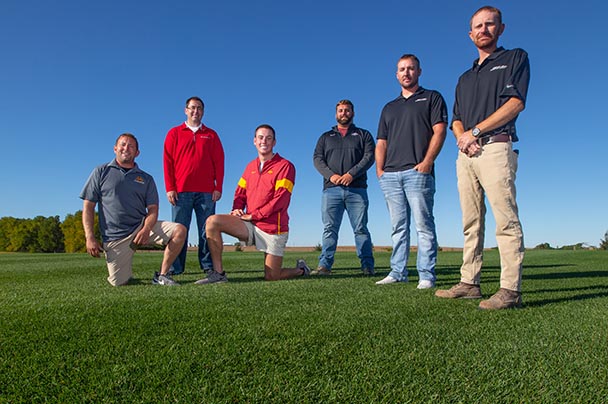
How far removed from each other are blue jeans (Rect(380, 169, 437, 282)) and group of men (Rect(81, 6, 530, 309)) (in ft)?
0.04

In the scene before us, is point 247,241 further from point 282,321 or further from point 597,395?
point 597,395

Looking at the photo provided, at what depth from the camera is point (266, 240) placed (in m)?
4.97

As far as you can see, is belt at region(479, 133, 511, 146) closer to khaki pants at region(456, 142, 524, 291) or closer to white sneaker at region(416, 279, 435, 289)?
khaki pants at region(456, 142, 524, 291)

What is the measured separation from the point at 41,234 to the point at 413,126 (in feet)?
257

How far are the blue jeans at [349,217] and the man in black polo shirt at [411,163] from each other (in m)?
1.09

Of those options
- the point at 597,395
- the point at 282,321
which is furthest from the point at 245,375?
the point at 597,395

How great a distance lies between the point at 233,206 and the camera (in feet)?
17.2

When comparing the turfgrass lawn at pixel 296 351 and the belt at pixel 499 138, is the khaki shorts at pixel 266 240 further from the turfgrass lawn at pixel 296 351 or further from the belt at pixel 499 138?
the belt at pixel 499 138

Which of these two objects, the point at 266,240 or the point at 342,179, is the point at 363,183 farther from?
the point at 266,240

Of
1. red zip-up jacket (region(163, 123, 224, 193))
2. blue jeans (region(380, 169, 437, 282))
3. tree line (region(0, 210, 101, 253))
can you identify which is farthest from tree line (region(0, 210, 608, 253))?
blue jeans (region(380, 169, 437, 282))

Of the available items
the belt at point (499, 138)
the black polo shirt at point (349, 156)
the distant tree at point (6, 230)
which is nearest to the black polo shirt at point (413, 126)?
the black polo shirt at point (349, 156)

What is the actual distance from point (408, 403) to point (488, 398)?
0.31 m

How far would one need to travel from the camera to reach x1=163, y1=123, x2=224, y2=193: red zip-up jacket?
5.87 meters

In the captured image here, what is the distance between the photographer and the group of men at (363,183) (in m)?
3.26
